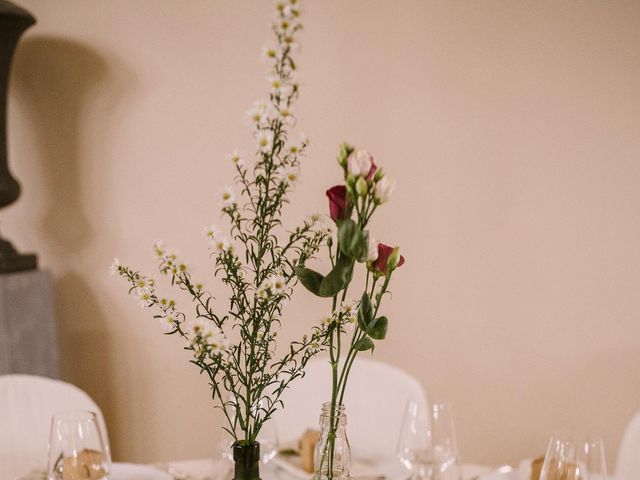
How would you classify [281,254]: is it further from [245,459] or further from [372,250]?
[245,459]

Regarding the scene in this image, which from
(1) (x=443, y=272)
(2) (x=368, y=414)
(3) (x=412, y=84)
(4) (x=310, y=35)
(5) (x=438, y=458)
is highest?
(4) (x=310, y=35)

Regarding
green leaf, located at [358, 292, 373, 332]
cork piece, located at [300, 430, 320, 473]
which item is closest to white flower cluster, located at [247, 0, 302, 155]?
green leaf, located at [358, 292, 373, 332]

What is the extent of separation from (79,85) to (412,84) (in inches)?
54.8

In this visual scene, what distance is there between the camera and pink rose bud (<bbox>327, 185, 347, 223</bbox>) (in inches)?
31.1

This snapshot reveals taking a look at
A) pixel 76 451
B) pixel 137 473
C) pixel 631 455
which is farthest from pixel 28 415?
pixel 631 455

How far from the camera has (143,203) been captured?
2.72 meters

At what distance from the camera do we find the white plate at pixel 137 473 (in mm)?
1385

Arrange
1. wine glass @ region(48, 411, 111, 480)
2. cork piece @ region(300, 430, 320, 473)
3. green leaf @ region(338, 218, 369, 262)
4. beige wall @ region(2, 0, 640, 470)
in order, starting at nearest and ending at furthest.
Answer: green leaf @ region(338, 218, 369, 262) → wine glass @ region(48, 411, 111, 480) → cork piece @ region(300, 430, 320, 473) → beige wall @ region(2, 0, 640, 470)

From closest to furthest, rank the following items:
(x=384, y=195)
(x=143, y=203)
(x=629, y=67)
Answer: (x=384, y=195), (x=629, y=67), (x=143, y=203)

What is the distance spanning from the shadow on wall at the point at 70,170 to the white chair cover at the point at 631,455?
201cm

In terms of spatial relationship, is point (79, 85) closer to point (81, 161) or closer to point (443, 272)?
point (81, 161)

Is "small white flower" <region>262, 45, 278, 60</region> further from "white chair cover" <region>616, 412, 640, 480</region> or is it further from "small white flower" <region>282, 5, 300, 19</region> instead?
"white chair cover" <region>616, 412, 640, 480</region>

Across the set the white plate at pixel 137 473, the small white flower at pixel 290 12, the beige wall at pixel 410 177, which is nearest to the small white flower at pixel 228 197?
the small white flower at pixel 290 12

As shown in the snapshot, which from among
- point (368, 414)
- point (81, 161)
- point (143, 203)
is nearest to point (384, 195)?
point (368, 414)
